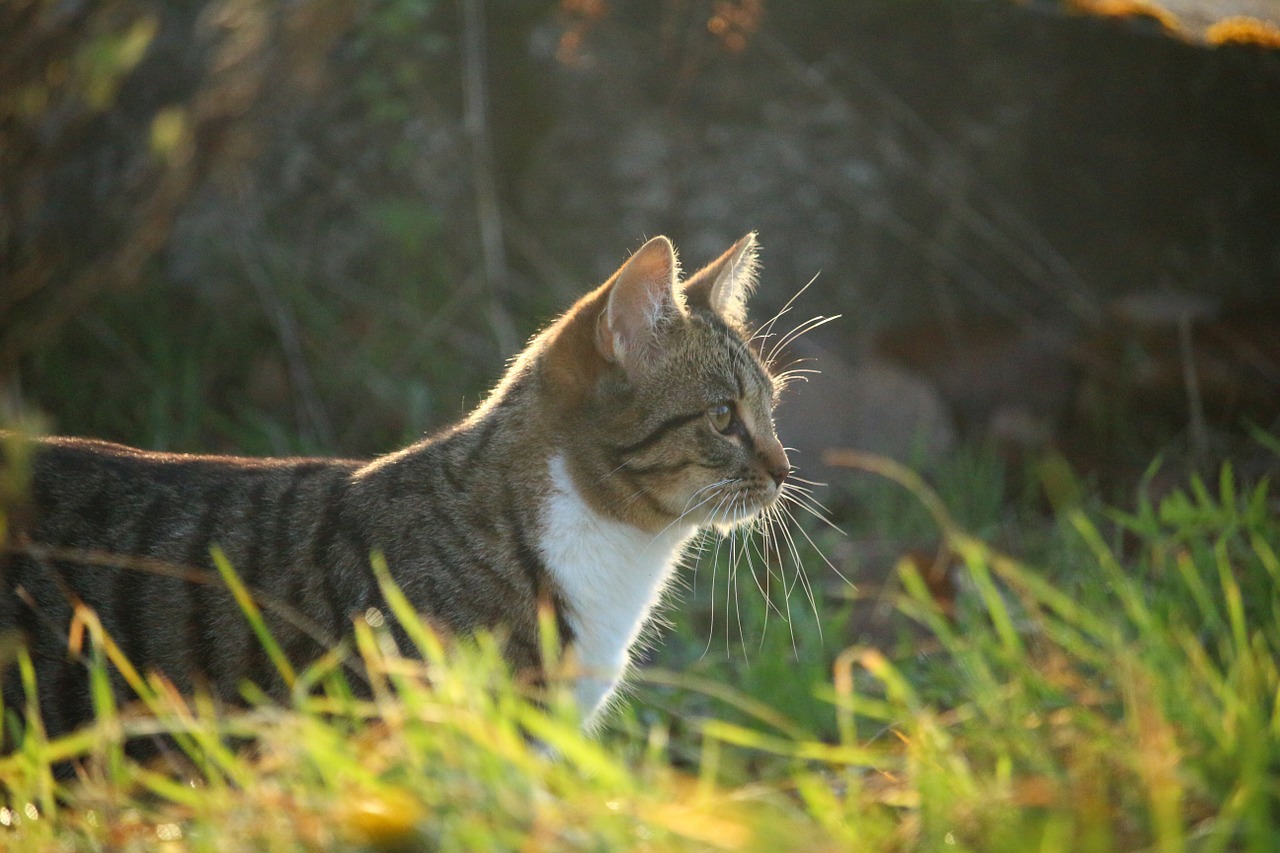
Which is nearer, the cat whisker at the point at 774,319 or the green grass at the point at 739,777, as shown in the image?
the green grass at the point at 739,777

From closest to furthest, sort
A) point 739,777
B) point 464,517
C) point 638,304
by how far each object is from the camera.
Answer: point 739,777, point 464,517, point 638,304

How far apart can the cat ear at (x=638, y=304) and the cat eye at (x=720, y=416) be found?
0.70ft

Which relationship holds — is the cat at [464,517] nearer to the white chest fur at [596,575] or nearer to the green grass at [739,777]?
the white chest fur at [596,575]

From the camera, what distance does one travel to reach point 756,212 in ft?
18.1

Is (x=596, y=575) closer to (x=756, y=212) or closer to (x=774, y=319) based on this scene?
(x=774, y=319)

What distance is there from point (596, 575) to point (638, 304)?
0.64 meters

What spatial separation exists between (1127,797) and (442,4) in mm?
4667

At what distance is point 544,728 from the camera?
1613 mm

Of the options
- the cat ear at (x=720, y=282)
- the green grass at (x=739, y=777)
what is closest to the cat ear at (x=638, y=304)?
the cat ear at (x=720, y=282)

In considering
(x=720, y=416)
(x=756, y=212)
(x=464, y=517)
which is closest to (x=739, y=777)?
(x=464, y=517)

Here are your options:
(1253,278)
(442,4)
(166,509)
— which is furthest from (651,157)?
(166,509)

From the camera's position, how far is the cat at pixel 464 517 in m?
2.66

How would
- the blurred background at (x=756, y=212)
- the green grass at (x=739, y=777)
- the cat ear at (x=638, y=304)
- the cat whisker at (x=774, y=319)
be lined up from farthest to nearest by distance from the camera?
the blurred background at (x=756, y=212) → the cat whisker at (x=774, y=319) → the cat ear at (x=638, y=304) → the green grass at (x=739, y=777)

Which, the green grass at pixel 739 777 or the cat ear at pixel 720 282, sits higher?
the cat ear at pixel 720 282
